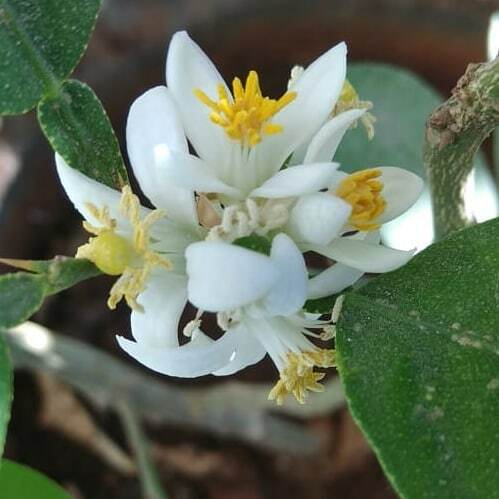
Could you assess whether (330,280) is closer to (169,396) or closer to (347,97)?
(347,97)

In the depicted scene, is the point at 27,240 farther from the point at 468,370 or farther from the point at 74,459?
the point at 468,370

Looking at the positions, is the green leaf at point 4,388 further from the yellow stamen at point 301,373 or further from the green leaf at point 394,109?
the green leaf at point 394,109

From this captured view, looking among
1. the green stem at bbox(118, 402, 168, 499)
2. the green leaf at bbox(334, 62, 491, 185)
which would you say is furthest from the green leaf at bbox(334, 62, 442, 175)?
the green stem at bbox(118, 402, 168, 499)

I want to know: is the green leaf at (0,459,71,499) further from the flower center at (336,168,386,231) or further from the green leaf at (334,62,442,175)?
the green leaf at (334,62,442,175)

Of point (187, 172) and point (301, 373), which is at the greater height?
point (187, 172)

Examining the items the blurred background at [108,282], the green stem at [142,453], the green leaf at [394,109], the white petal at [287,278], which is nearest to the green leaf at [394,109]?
the green leaf at [394,109]

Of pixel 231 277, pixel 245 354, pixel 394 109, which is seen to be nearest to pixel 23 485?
pixel 245 354

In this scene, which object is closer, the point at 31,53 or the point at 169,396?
the point at 31,53
